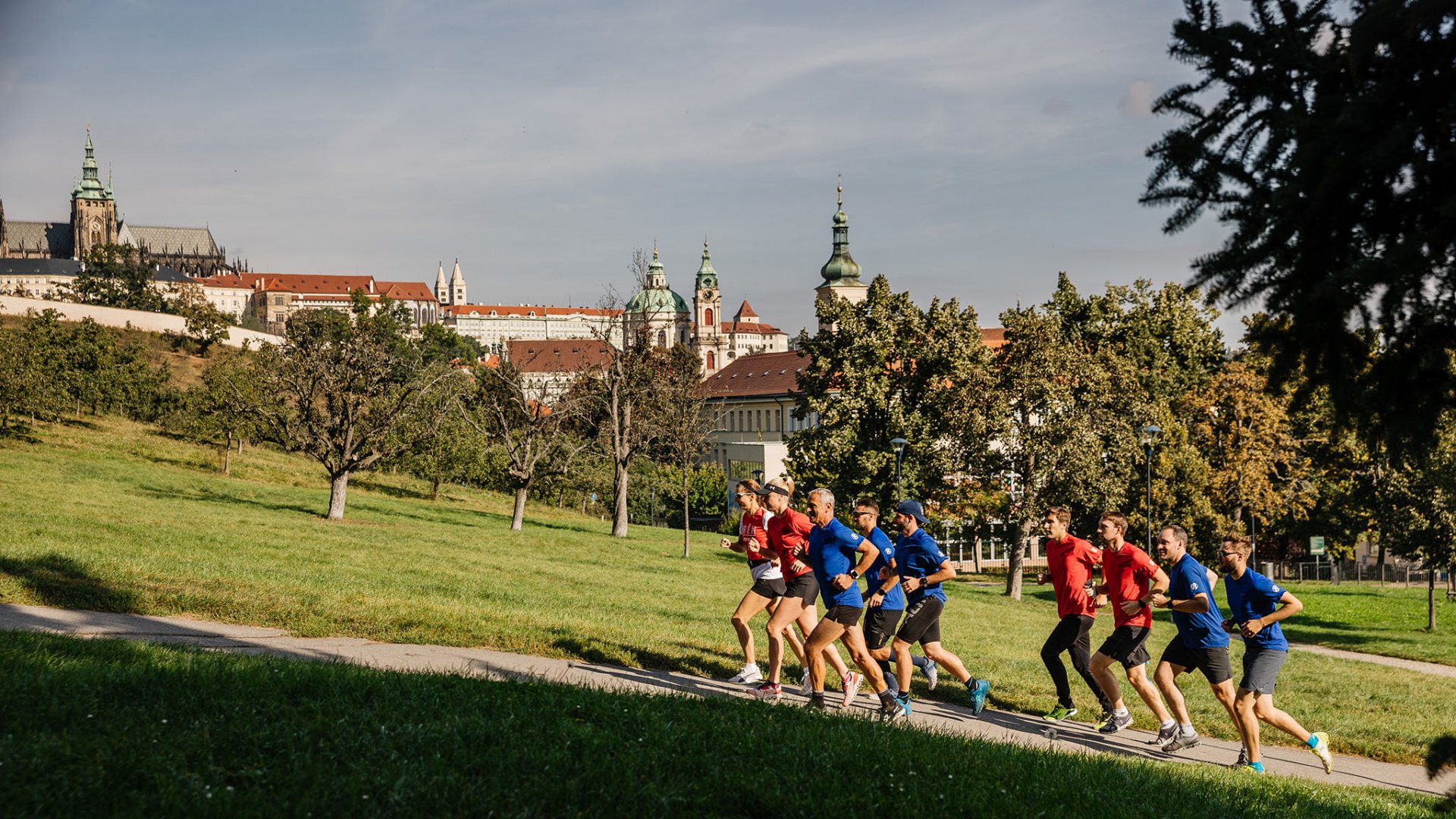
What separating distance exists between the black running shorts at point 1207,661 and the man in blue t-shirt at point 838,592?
2.56 meters

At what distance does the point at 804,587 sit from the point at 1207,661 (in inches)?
142

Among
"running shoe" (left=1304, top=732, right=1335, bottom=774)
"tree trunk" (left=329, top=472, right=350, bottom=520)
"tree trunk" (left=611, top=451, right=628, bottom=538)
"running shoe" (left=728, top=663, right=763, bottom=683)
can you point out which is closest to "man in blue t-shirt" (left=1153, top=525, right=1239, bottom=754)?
"running shoe" (left=1304, top=732, right=1335, bottom=774)

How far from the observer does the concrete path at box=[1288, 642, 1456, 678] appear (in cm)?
2202

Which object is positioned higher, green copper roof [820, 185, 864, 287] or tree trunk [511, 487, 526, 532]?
green copper roof [820, 185, 864, 287]

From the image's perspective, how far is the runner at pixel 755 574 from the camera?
36.4 feet

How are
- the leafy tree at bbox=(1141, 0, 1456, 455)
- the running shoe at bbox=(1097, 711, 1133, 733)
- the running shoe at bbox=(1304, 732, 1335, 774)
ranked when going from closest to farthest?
the leafy tree at bbox=(1141, 0, 1456, 455), the running shoe at bbox=(1304, 732, 1335, 774), the running shoe at bbox=(1097, 711, 1133, 733)

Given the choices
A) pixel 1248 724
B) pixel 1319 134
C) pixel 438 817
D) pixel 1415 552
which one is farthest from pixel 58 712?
pixel 1415 552

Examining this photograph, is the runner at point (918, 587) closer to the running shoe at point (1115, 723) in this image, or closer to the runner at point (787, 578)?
the runner at point (787, 578)

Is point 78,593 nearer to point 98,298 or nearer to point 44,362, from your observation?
point 44,362

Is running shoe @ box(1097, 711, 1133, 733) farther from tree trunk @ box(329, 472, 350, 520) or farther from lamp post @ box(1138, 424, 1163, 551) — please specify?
tree trunk @ box(329, 472, 350, 520)

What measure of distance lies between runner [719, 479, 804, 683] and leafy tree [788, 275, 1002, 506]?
2518 centimetres

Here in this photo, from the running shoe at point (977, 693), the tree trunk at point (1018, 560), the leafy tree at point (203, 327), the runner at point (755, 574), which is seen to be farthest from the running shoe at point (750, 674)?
the leafy tree at point (203, 327)

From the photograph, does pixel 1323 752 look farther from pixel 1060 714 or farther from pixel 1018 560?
pixel 1018 560

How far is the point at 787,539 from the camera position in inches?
422
